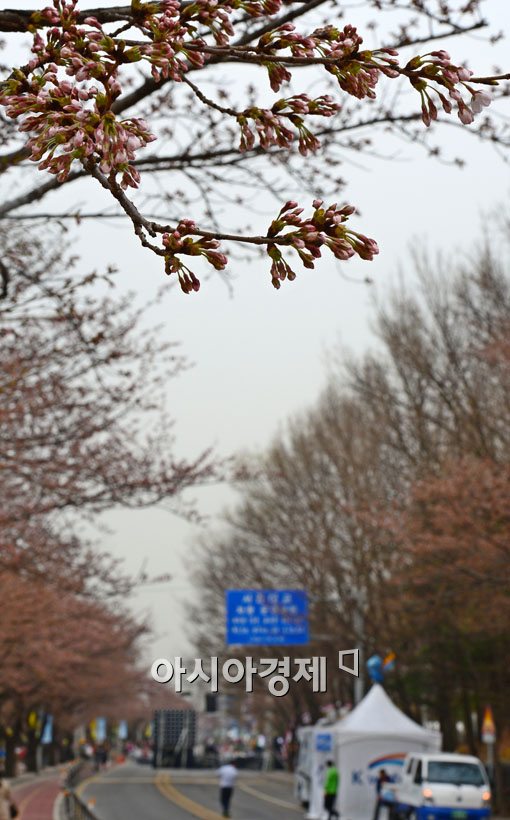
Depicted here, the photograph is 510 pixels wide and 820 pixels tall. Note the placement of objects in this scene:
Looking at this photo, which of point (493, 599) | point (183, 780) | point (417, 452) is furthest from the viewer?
point (183, 780)

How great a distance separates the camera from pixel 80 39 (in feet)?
10.6

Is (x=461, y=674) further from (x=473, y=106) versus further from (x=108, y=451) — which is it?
(x=473, y=106)

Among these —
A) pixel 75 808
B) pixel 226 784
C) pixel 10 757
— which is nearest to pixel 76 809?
pixel 75 808

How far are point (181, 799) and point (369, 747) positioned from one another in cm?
1603

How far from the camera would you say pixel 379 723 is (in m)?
26.6

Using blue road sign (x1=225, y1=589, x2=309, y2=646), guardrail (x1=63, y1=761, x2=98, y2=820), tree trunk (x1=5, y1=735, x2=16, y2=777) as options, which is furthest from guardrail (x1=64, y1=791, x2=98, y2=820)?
tree trunk (x1=5, y1=735, x2=16, y2=777)

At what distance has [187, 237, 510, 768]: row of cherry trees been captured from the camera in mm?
23500

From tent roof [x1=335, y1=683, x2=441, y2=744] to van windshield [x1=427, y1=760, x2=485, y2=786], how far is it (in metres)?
1.93

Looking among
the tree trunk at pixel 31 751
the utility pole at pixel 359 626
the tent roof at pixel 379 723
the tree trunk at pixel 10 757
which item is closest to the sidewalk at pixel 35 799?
the tree trunk at pixel 10 757

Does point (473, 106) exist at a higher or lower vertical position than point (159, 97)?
lower

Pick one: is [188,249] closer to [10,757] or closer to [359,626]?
[359,626]

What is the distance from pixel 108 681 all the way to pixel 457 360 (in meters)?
41.9

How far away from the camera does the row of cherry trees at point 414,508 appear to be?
2350 cm

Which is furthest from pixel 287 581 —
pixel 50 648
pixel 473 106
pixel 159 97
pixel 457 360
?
pixel 473 106
